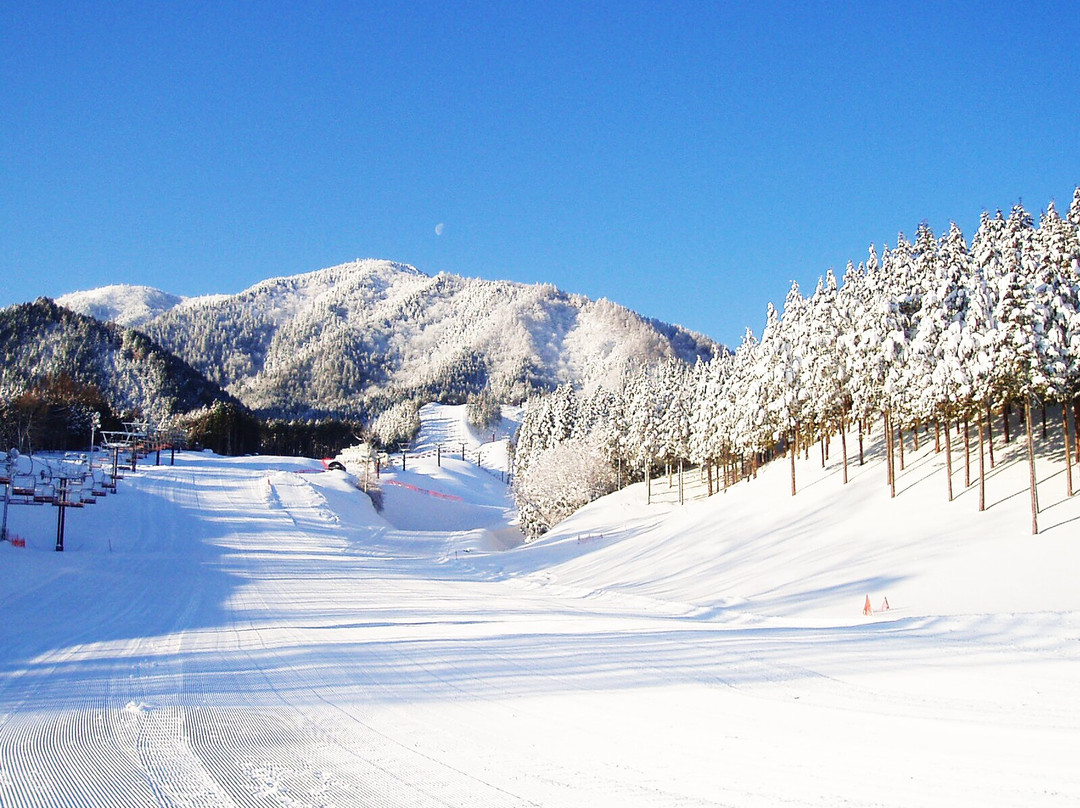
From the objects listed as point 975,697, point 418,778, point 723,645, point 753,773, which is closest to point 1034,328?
point 723,645

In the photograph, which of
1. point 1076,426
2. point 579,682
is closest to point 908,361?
point 1076,426

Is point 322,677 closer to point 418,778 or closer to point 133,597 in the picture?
point 418,778

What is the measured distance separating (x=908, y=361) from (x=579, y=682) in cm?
2960

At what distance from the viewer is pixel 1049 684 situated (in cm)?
848

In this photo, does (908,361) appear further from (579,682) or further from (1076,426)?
(579,682)

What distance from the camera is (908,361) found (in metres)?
33.8

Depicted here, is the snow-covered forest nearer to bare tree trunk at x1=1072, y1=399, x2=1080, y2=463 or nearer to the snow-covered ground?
bare tree trunk at x1=1072, y1=399, x2=1080, y2=463

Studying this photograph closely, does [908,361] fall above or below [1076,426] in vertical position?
above

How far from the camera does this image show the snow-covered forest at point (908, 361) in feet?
93.8

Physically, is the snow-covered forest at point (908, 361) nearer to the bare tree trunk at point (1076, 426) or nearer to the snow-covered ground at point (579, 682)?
the bare tree trunk at point (1076, 426)

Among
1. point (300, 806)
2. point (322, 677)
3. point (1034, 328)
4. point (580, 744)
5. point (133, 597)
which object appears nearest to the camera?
point (300, 806)

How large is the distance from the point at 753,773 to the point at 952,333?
28.9 meters

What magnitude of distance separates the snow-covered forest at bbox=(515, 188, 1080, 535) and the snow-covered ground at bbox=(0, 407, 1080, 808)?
489cm

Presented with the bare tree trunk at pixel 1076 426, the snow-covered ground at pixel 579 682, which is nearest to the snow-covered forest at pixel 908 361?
the bare tree trunk at pixel 1076 426
